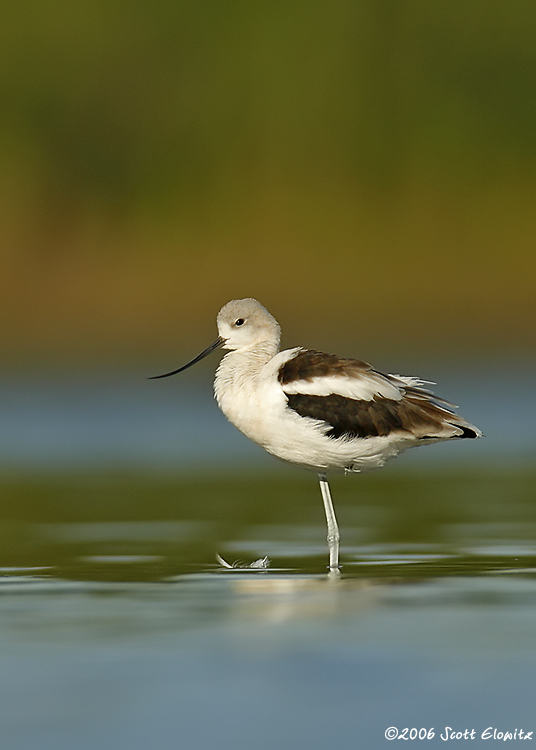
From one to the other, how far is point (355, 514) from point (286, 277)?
1438 centimetres

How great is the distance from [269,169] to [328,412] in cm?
1925

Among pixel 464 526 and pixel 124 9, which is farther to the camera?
pixel 124 9

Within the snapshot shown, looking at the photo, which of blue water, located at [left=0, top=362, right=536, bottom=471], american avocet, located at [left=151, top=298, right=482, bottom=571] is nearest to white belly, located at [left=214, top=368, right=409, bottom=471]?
american avocet, located at [left=151, top=298, right=482, bottom=571]

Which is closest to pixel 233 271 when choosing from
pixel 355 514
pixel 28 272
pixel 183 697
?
pixel 28 272

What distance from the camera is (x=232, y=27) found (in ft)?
103

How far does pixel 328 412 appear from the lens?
10.1m

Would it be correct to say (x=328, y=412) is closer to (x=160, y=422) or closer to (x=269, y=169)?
(x=160, y=422)

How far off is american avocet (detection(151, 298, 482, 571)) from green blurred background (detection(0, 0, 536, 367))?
13543 millimetres

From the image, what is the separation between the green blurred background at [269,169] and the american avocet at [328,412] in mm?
13543

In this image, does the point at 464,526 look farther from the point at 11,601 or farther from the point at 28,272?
the point at 28,272

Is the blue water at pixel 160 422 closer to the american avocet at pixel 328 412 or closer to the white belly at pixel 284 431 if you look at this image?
the american avocet at pixel 328 412

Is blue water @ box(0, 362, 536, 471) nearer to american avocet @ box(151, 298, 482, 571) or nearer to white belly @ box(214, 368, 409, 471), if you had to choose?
american avocet @ box(151, 298, 482, 571)

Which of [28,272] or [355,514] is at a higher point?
[28,272]

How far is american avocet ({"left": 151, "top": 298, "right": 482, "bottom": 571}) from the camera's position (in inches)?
395
